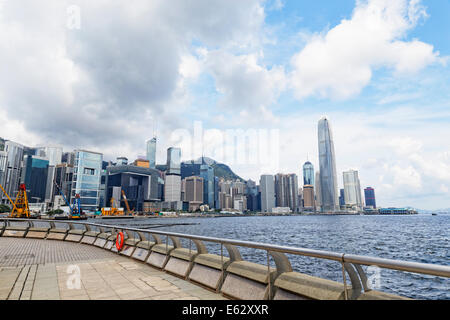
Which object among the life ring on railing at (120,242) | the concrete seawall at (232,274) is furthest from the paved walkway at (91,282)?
the life ring on railing at (120,242)

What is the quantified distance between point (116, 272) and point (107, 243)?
7.99 m

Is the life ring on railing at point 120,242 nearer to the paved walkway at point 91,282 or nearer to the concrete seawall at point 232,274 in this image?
the concrete seawall at point 232,274

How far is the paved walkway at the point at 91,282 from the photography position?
702cm

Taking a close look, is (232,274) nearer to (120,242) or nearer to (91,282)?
(91,282)

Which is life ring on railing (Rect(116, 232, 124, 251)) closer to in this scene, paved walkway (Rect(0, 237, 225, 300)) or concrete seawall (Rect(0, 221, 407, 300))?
concrete seawall (Rect(0, 221, 407, 300))

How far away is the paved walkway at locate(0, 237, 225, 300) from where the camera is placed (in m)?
7.02

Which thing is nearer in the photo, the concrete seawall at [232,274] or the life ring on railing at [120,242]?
the concrete seawall at [232,274]

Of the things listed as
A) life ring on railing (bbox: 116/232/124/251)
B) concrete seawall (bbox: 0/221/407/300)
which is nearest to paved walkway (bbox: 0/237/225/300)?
concrete seawall (bbox: 0/221/407/300)

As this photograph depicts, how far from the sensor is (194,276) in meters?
8.24

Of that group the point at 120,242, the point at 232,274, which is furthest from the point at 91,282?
the point at 120,242
